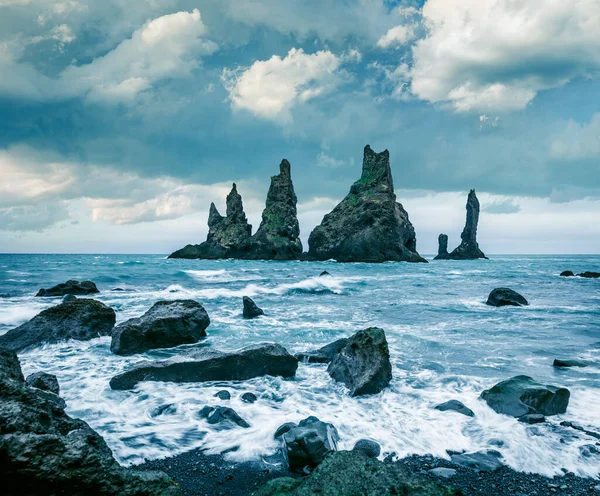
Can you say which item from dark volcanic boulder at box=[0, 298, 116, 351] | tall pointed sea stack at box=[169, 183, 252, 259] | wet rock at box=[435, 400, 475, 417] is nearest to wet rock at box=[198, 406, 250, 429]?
wet rock at box=[435, 400, 475, 417]

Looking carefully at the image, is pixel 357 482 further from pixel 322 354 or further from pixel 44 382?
pixel 322 354

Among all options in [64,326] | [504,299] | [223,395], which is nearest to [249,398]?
Answer: [223,395]

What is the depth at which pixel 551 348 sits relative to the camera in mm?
10016

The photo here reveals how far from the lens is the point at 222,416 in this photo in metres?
5.33

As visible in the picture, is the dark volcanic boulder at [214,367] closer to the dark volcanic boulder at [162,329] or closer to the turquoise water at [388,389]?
the turquoise water at [388,389]

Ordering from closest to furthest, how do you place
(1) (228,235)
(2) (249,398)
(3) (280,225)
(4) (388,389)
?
(2) (249,398)
(4) (388,389)
(3) (280,225)
(1) (228,235)

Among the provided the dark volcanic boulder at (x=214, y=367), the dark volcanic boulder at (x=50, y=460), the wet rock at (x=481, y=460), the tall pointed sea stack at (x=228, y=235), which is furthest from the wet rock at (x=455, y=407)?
the tall pointed sea stack at (x=228, y=235)

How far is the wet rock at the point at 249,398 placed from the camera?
601 cm

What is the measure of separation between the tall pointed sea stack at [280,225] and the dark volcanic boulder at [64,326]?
72.4 m

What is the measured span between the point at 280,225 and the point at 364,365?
80.2 metres

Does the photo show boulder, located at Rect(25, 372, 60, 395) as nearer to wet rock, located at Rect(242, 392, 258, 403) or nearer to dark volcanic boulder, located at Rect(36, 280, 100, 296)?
wet rock, located at Rect(242, 392, 258, 403)

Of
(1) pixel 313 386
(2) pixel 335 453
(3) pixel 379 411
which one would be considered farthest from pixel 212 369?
(2) pixel 335 453

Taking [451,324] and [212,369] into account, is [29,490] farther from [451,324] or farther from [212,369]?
[451,324]

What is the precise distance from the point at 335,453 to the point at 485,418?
3.37 meters
